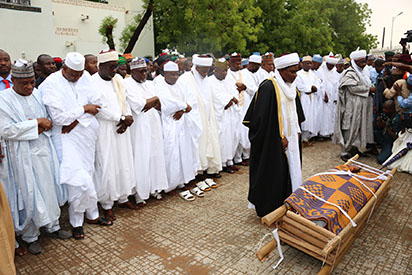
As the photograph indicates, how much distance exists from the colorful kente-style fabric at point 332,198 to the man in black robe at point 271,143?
0.51m

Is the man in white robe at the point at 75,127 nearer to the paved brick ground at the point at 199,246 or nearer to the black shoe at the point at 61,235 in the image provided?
the black shoe at the point at 61,235

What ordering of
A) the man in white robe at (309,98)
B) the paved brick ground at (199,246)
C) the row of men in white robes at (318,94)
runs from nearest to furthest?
the paved brick ground at (199,246), the man in white robe at (309,98), the row of men in white robes at (318,94)

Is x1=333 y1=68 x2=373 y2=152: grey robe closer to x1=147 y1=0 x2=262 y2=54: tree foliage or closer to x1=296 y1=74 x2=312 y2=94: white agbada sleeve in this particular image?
x1=296 y1=74 x2=312 y2=94: white agbada sleeve

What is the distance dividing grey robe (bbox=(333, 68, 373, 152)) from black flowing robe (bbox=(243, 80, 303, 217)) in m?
3.52

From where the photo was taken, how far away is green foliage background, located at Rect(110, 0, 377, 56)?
1566 centimetres

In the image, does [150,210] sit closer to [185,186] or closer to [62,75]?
[185,186]

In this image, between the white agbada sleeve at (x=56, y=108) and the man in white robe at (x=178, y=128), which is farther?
the man in white robe at (x=178, y=128)

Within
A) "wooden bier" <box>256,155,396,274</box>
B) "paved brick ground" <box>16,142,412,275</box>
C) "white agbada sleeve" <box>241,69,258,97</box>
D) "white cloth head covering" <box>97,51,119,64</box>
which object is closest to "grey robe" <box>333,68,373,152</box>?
"white agbada sleeve" <box>241,69,258,97</box>

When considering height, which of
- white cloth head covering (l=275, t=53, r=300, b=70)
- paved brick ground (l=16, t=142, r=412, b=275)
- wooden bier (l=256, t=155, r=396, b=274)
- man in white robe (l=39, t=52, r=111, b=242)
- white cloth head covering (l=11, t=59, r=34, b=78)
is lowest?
paved brick ground (l=16, t=142, r=412, b=275)

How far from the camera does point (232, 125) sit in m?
6.31

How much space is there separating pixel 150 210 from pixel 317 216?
2523mm

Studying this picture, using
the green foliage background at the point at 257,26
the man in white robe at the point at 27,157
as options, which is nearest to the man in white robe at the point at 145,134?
the man in white robe at the point at 27,157

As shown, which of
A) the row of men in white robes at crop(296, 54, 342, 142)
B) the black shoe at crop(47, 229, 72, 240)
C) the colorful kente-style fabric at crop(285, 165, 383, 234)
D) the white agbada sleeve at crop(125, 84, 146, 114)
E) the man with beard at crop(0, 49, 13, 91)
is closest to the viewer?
the colorful kente-style fabric at crop(285, 165, 383, 234)

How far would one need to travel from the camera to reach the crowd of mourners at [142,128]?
11.5 ft
